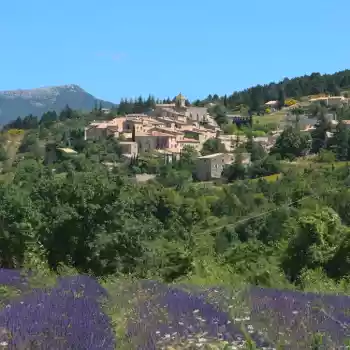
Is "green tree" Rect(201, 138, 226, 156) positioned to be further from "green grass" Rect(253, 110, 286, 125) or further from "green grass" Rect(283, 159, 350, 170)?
"green grass" Rect(253, 110, 286, 125)

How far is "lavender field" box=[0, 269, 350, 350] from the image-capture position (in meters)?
3.23

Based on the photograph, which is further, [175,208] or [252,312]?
[175,208]

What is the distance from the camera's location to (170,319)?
12.1 feet

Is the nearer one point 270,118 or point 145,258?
point 145,258

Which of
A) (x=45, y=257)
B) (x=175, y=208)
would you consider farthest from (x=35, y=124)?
(x=45, y=257)

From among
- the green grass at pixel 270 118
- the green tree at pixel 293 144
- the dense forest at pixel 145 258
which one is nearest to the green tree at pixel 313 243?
the dense forest at pixel 145 258

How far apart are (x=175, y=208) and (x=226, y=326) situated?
2440 cm

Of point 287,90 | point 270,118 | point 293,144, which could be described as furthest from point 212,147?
point 287,90

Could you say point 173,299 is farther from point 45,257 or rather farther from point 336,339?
point 45,257

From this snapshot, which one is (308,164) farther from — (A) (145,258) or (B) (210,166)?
(A) (145,258)

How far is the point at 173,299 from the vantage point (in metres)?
4.27

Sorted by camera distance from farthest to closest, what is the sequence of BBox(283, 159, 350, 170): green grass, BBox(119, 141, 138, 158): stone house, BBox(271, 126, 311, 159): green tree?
BBox(119, 141, 138, 158): stone house, BBox(271, 126, 311, 159): green tree, BBox(283, 159, 350, 170): green grass

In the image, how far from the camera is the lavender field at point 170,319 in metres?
3.23

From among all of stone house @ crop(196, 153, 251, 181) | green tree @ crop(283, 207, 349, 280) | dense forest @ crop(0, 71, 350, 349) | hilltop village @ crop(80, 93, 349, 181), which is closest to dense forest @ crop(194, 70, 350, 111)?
hilltop village @ crop(80, 93, 349, 181)
